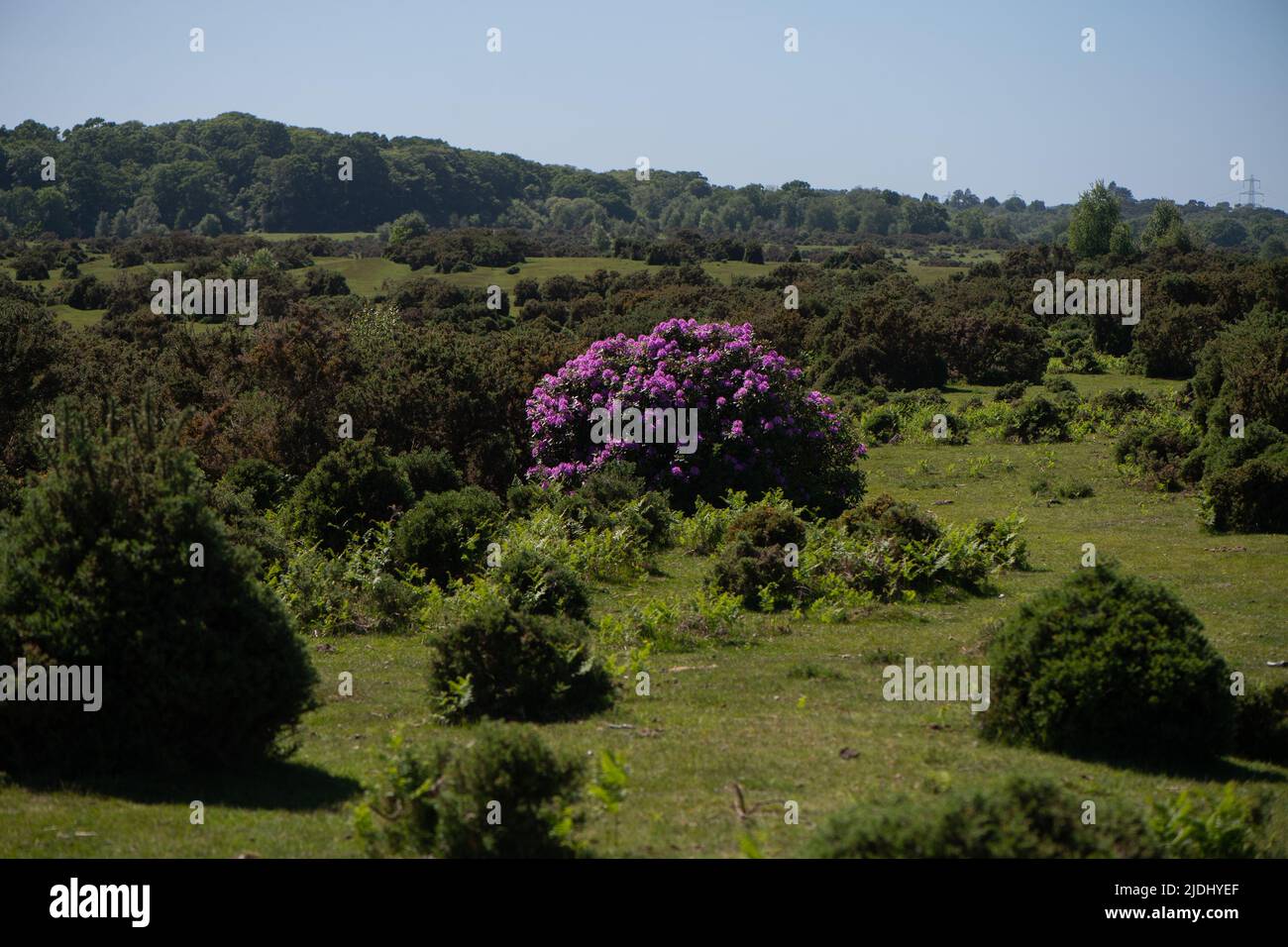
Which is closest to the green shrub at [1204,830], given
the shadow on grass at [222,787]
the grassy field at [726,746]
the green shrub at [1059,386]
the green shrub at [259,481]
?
the grassy field at [726,746]

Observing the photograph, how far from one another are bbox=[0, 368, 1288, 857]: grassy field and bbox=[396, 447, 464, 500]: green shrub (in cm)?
585

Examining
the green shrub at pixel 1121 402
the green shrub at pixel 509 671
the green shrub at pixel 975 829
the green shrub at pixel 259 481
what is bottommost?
the green shrub at pixel 509 671

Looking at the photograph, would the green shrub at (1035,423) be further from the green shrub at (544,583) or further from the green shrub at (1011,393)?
the green shrub at (544,583)

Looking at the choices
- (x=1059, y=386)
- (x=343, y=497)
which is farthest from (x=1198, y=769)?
(x=1059, y=386)

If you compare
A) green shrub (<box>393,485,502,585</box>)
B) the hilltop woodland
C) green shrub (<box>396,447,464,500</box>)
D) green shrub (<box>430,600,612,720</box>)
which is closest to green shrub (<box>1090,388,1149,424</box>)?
the hilltop woodland

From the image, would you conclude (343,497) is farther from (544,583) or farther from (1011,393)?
(1011,393)

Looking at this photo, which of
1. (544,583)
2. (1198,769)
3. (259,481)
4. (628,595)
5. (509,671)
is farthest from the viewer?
(259,481)

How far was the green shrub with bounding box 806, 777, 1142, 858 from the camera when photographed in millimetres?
5293

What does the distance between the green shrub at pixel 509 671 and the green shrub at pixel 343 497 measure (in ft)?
26.3

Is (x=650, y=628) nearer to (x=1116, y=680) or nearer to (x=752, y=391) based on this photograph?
(x=1116, y=680)

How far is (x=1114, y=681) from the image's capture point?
8.80 meters

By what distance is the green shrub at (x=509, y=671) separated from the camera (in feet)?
33.1

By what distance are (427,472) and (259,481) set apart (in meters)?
→ 2.85

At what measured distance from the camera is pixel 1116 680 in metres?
8.80
